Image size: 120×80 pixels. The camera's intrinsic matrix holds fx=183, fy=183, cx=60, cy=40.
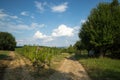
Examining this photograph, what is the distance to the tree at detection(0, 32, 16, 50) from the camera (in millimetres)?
118188

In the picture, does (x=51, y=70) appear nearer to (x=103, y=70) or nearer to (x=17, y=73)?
(x=17, y=73)

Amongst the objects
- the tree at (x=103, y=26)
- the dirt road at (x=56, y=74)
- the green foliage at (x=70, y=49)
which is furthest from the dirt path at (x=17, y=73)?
the green foliage at (x=70, y=49)

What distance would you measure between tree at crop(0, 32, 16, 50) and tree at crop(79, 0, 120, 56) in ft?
283

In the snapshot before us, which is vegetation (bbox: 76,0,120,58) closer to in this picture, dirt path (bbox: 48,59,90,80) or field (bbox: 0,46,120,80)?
field (bbox: 0,46,120,80)

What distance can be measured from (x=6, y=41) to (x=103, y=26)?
90.2 metres

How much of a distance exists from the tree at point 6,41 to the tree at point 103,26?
86219 millimetres

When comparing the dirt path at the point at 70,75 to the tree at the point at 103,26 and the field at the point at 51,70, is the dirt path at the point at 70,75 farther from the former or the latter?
the tree at the point at 103,26

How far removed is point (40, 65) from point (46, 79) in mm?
6849

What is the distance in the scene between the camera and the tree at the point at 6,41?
388 ft

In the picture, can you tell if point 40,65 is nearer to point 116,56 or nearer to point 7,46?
point 116,56

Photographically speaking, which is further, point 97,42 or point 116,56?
point 116,56

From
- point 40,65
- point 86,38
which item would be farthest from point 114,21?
point 40,65

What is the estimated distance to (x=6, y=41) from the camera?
4668 inches

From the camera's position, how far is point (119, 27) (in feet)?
128
